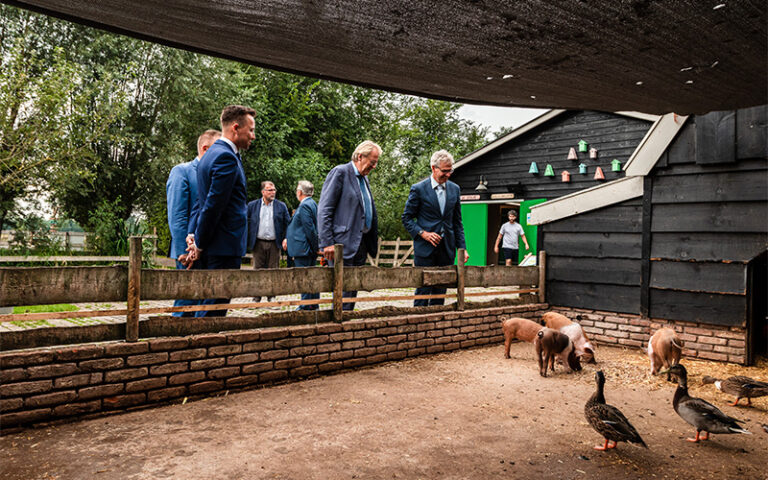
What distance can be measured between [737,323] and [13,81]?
16.8 m

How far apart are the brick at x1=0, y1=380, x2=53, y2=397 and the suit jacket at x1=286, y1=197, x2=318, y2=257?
4.00 meters

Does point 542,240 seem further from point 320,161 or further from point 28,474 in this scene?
point 320,161

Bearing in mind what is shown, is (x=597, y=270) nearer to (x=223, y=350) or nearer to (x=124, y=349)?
(x=223, y=350)

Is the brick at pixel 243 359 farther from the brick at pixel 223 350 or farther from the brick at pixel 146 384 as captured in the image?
the brick at pixel 146 384

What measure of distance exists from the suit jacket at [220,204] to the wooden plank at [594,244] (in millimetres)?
4775

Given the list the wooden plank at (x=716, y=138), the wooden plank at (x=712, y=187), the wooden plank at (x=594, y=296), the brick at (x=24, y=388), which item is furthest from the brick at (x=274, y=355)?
the wooden plank at (x=716, y=138)

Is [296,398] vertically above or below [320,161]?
below

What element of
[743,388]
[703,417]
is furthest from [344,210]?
[743,388]

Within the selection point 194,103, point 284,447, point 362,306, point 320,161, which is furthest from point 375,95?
point 284,447

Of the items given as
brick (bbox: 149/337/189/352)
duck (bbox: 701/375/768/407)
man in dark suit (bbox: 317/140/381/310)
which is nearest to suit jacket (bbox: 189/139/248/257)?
brick (bbox: 149/337/189/352)

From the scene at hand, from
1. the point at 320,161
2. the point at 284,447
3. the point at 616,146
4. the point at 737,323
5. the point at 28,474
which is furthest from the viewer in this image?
the point at 320,161

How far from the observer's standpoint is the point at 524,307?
6.95m

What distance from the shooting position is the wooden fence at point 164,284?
3.28 meters

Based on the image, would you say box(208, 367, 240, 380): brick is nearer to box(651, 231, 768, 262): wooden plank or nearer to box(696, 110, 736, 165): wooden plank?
box(651, 231, 768, 262): wooden plank
